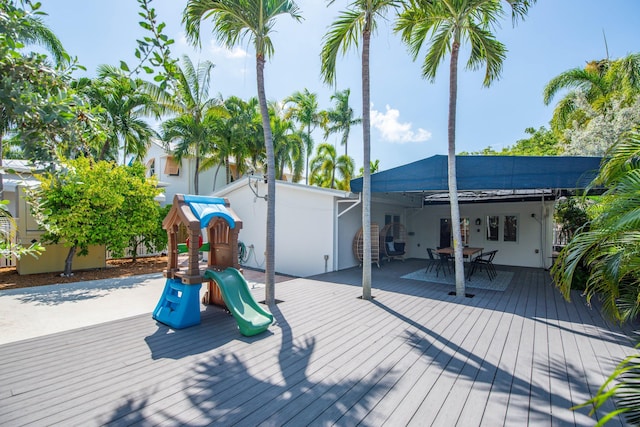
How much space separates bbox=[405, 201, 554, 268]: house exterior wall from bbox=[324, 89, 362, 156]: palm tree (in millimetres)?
12596

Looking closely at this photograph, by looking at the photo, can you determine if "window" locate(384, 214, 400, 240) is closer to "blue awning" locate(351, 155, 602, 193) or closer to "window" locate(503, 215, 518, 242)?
"window" locate(503, 215, 518, 242)

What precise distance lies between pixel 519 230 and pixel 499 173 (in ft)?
20.3

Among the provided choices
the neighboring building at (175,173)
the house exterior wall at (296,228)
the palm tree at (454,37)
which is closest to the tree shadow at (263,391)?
the palm tree at (454,37)

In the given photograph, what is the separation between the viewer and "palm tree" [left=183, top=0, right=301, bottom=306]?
5.67 m

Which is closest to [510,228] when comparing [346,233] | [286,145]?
[346,233]

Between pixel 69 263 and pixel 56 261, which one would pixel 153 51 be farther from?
pixel 56 261

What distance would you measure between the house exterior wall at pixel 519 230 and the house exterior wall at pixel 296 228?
650 centimetres

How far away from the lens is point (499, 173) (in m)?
7.62

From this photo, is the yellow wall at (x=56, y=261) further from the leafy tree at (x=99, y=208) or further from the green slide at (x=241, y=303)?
the green slide at (x=241, y=303)

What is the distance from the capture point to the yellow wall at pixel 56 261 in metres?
9.31

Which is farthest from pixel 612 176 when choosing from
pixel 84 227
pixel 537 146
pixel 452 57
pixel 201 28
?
pixel 537 146

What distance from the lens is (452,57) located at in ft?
22.7

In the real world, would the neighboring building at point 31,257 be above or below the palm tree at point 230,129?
below

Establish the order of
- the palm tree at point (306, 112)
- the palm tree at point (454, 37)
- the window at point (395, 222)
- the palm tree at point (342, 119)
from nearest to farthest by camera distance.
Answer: the palm tree at point (454, 37)
the window at point (395, 222)
the palm tree at point (306, 112)
the palm tree at point (342, 119)
